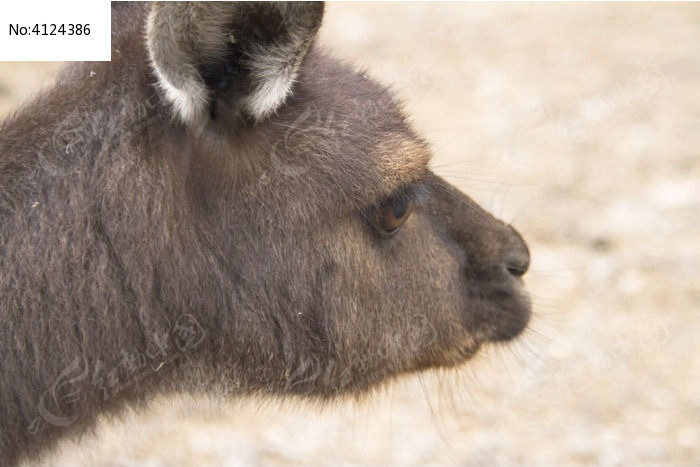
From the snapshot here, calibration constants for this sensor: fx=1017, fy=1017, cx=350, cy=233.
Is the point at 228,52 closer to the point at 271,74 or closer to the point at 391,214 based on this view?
the point at 271,74

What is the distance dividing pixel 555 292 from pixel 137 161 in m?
4.83

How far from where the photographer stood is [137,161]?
12.0ft

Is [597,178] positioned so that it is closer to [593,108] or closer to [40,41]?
[593,108]

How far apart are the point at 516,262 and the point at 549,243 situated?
3.92m

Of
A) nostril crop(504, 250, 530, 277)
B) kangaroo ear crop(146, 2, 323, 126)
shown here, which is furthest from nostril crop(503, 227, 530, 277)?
kangaroo ear crop(146, 2, 323, 126)

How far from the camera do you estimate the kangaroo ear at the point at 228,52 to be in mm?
3316

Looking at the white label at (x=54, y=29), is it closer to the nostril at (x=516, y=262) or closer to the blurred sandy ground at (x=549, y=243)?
the blurred sandy ground at (x=549, y=243)

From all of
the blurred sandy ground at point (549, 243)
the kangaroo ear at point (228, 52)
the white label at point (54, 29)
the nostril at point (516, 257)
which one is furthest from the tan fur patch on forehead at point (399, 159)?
the white label at point (54, 29)

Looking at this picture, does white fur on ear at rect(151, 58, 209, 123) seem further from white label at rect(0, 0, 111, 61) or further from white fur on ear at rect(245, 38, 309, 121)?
white label at rect(0, 0, 111, 61)

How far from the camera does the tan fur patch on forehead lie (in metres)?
3.95

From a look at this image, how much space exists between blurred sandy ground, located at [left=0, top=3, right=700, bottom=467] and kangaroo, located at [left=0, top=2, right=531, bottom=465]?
1.66 ft

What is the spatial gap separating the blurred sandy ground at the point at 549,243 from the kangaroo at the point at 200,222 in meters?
0.51

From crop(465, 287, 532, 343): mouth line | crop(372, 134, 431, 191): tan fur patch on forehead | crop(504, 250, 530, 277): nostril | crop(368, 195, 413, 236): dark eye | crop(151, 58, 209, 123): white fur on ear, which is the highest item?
crop(151, 58, 209, 123): white fur on ear

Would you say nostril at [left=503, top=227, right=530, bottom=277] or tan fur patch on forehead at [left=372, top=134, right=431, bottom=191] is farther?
nostril at [left=503, top=227, right=530, bottom=277]
